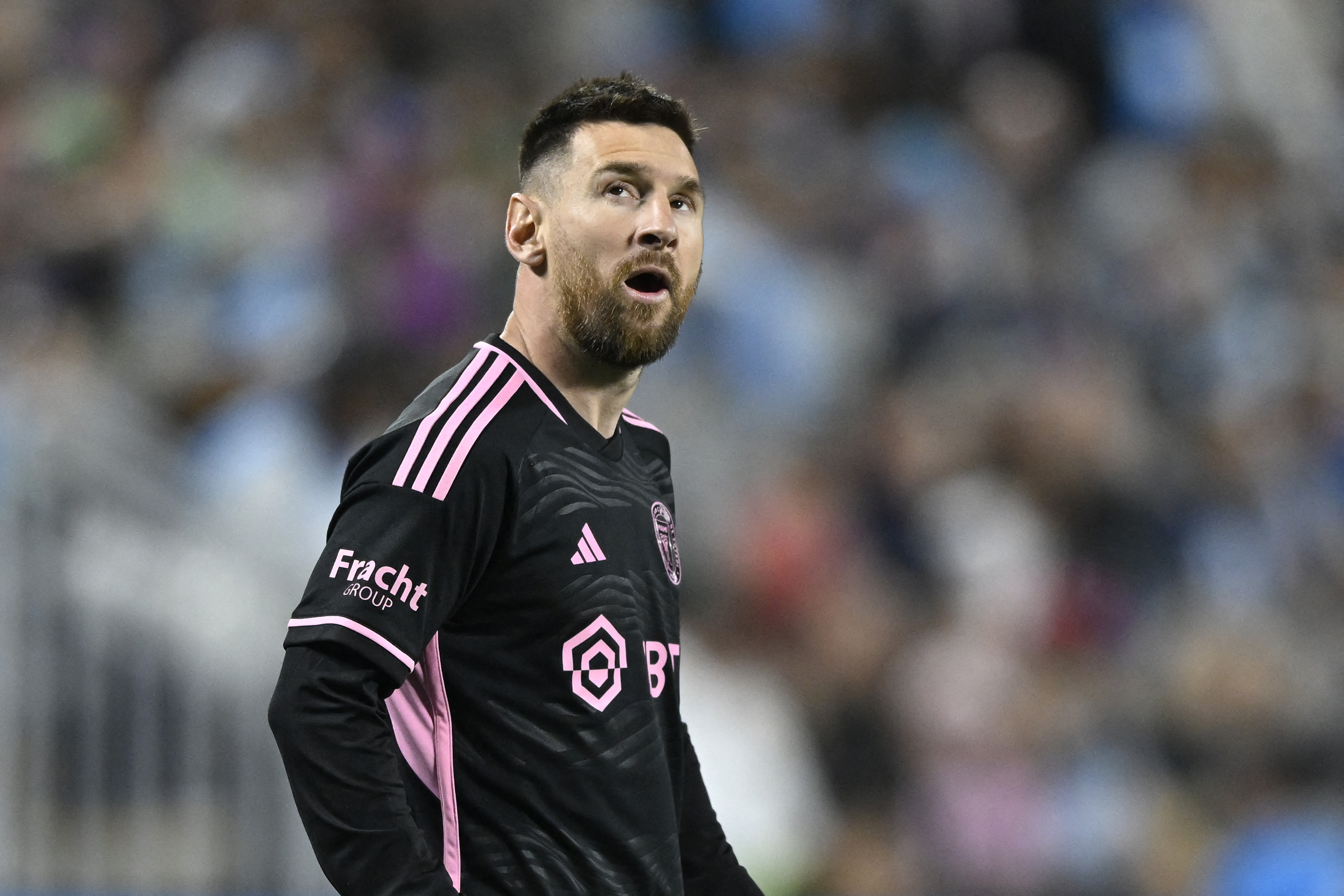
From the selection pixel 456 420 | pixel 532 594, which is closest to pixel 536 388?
pixel 456 420

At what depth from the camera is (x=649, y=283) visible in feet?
8.59

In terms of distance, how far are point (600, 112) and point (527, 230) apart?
20 centimetres

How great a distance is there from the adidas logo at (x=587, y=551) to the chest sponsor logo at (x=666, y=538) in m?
0.19

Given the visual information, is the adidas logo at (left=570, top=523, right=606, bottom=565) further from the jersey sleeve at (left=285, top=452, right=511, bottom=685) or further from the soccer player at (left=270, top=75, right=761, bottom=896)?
the jersey sleeve at (left=285, top=452, right=511, bottom=685)

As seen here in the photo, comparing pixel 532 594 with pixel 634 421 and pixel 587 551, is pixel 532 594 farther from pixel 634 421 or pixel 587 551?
pixel 634 421

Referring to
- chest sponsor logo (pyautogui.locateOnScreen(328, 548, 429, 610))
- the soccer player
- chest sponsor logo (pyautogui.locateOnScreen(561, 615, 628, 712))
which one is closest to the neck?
the soccer player

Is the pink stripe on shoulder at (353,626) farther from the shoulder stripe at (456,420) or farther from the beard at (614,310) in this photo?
the beard at (614,310)

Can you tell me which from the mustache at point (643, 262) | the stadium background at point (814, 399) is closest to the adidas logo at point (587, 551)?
the mustache at point (643, 262)

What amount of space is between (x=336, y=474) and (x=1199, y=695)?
128 inches

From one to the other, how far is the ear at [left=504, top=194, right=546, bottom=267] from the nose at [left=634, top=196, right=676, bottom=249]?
16cm

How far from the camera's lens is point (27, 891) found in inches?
216

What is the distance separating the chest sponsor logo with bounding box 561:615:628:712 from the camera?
245 centimetres

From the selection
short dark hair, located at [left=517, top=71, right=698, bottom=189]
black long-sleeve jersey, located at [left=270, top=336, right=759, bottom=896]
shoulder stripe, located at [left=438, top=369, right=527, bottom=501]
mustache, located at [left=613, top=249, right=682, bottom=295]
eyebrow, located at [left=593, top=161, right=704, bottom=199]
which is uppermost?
short dark hair, located at [left=517, top=71, right=698, bottom=189]

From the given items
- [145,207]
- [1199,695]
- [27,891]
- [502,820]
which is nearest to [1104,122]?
[1199,695]
